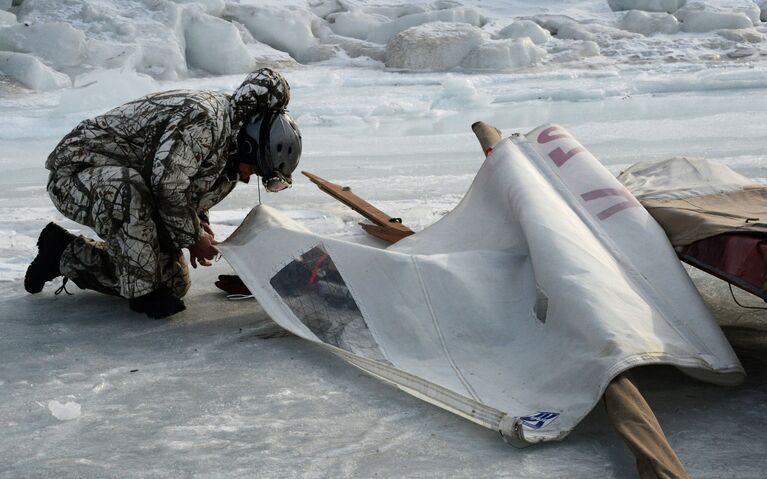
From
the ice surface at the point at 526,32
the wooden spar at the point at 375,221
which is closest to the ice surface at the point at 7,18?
the ice surface at the point at 526,32

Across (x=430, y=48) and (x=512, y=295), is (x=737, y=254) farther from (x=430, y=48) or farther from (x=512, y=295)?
(x=430, y=48)

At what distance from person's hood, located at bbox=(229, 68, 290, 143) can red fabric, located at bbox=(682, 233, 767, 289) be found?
1454 millimetres

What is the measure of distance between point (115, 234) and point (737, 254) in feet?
6.54

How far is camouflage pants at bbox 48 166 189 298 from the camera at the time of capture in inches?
122

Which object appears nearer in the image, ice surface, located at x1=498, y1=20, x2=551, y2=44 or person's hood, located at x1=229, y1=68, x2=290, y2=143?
person's hood, located at x1=229, y1=68, x2=290, y2=143

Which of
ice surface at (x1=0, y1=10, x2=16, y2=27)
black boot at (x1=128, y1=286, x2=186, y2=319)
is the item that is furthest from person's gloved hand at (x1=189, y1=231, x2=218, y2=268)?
ice surface at (x1=0, y1=10, x2=16, y2=27)

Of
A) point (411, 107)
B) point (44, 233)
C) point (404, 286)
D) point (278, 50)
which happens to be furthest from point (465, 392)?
point (278, 50)

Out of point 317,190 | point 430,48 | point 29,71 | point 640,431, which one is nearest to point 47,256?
point 640,431

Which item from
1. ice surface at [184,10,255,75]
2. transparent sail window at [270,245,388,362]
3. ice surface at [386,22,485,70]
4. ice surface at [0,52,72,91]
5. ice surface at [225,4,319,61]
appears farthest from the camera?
ice surface at [225,4,319,61]

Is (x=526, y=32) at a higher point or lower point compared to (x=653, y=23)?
lower

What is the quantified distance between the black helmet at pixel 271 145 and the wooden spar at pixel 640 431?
4.89 feet

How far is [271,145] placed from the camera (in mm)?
3135

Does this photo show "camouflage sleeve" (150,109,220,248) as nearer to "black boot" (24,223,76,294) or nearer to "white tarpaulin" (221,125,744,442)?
"white tarpaulin" (221,125,744,442)

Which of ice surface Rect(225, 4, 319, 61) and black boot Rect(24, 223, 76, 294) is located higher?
black boot Rect(24, 223, 76, 294)
